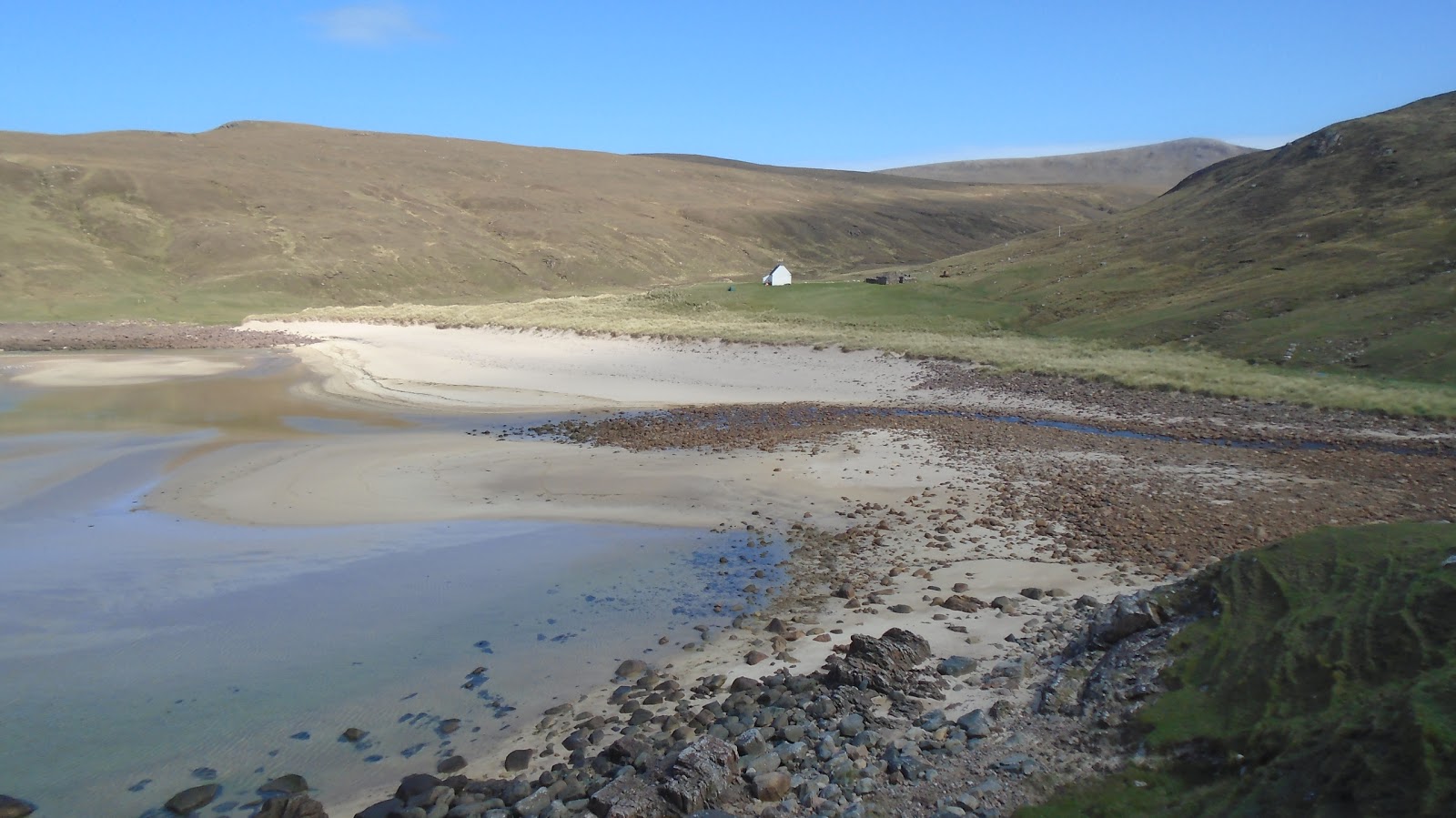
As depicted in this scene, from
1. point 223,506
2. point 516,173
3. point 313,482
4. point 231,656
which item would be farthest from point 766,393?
point 516,173

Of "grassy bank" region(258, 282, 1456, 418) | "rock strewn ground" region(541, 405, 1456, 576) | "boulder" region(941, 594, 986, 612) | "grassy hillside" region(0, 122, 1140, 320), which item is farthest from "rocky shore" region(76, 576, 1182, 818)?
"grassy hillside" region(0, 122, 1140, 320)

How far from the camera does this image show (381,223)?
98.9m

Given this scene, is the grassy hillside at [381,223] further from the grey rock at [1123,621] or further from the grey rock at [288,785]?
the grey rock at [1123,621]

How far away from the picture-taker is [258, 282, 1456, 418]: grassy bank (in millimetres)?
23438

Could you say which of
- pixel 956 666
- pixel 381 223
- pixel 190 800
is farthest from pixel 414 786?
pixel 381 223

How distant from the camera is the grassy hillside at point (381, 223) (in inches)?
2916

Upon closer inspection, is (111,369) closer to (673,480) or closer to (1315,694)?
(673,480)

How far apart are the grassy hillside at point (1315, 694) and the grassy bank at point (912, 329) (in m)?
17.4

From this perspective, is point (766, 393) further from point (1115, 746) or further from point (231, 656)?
point (1115, 746)

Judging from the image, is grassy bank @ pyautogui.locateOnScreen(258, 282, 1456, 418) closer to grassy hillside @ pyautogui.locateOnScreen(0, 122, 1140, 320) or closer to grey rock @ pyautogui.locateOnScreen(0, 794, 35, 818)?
grassy hillside @ pyautogui.locateOnScreen(0, 122, 1140, 320)

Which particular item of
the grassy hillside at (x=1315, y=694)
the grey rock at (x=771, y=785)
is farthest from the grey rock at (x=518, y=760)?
the grassy hillside at (x=1315, y=694)

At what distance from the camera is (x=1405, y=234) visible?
37.7 metres

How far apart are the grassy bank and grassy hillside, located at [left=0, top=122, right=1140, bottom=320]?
18.8 m

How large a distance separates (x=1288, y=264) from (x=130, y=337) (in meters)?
54.8
